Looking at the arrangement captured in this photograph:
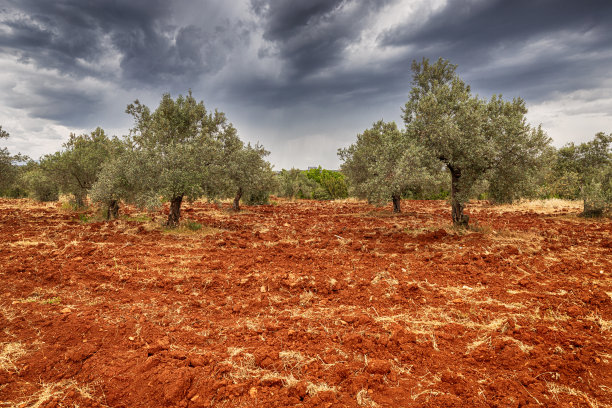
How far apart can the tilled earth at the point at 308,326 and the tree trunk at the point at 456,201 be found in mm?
3380

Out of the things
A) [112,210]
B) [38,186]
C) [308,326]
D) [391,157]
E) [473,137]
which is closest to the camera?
[308,326]

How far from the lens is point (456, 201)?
46.6 ft

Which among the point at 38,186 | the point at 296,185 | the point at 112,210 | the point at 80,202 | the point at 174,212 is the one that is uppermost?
the point at 38,186

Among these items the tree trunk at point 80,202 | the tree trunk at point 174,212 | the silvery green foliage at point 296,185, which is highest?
the silvery green foliage at point 296,185

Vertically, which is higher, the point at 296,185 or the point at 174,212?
the point at 296,185

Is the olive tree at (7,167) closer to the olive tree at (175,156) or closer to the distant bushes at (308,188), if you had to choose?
the olive tree at (175,156)

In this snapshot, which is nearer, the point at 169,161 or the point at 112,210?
the point at 169,161

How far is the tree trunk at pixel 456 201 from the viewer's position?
13875mm

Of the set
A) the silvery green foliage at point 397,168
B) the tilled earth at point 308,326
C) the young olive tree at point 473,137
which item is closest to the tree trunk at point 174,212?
the tilled earth at point 308,326

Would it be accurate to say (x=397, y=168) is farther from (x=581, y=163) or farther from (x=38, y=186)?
(x=38, y=186)

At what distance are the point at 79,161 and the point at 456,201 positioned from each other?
2279 cm

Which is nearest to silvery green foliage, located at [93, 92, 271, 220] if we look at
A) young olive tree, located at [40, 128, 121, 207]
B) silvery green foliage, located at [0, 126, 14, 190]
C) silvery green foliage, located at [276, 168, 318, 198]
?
young olive tree, located at [40, 128, 121, 207]

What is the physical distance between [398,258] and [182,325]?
7031mm

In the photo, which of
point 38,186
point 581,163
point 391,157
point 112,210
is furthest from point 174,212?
point 581,163
